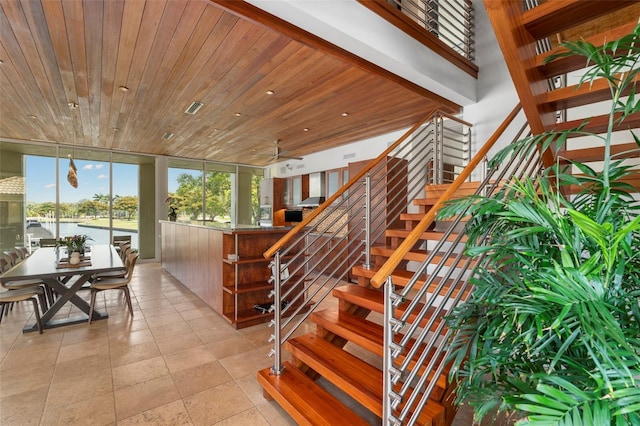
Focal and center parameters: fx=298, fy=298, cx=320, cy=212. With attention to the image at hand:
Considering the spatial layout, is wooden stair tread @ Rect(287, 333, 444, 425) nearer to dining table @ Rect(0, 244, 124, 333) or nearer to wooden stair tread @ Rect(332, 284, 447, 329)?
wooden stair tread @ Rect(332, 284, 447, 329)

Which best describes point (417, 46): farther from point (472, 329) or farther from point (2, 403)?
point (2, 403)

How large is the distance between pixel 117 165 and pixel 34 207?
6.33 feet

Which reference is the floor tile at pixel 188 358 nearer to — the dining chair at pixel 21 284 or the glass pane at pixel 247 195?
the dining chair at pixel 21 284

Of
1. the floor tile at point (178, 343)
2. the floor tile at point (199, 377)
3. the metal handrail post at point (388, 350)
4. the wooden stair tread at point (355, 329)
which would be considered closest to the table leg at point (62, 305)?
the floor tile at point (178, 343)

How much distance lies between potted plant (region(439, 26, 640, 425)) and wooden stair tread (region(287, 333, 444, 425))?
531 millimetres

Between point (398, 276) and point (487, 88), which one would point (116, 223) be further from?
point (487, 88)

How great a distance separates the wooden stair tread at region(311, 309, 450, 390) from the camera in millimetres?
2078

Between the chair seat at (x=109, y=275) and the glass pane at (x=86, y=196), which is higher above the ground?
the glass pane at (x=86, y=196)

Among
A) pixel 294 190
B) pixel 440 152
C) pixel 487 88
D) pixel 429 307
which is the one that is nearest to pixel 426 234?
pixel 429 307

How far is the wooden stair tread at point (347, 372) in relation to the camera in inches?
67.6

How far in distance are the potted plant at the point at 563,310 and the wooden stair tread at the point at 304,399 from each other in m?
0.87

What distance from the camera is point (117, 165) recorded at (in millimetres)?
7723

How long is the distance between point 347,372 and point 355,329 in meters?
0.33

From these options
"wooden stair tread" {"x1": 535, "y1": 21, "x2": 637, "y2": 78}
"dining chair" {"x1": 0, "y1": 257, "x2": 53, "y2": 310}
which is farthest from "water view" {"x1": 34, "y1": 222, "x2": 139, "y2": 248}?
"wooden stair tread" {"x1": 535, "y1": 21, "x2": 637, "y2": 78}
